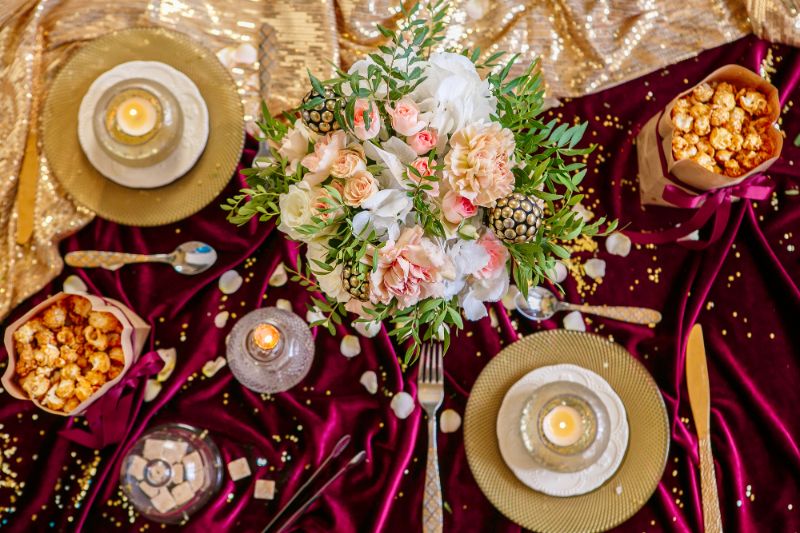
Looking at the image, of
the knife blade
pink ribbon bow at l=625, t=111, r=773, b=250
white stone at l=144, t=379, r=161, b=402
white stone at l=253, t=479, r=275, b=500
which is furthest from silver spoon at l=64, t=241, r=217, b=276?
the knife blade

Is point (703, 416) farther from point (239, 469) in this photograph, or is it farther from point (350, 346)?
point (239, 469)

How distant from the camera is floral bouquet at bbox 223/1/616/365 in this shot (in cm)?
76

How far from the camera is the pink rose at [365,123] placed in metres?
0.77

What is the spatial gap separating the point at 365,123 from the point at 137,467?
895 mm

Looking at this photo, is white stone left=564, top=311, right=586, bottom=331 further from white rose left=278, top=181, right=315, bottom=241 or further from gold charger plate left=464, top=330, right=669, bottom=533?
white rose left=278, top=181, right=315, bottom=241

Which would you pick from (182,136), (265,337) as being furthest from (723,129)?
(182,136)

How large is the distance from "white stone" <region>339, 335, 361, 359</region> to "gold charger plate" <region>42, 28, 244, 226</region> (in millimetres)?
412

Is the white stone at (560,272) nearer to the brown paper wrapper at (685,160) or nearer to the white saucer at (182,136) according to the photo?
the brown paper wrapper at (685,160)

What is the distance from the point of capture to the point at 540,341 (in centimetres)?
124

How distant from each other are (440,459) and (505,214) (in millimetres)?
680

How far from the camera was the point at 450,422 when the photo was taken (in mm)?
1292

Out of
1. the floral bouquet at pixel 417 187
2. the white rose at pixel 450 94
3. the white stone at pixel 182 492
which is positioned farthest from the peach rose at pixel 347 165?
the white stone at pixel 182 492

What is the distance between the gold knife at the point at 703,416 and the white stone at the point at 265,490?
2.83 feet

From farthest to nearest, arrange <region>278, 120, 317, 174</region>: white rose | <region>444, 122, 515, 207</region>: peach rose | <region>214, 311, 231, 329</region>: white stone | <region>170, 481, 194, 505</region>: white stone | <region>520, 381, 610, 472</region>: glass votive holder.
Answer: <region>214, 311, 231, 329</region>: white stone, <region>170, 481, 194, 505</region>: white stone, <region>520, 381, 610, 472</region>: glass votive holder, <region>278, 120, 317, 174</region>: white rose, <region>444, 122, 515, 207</region>: peach rose
